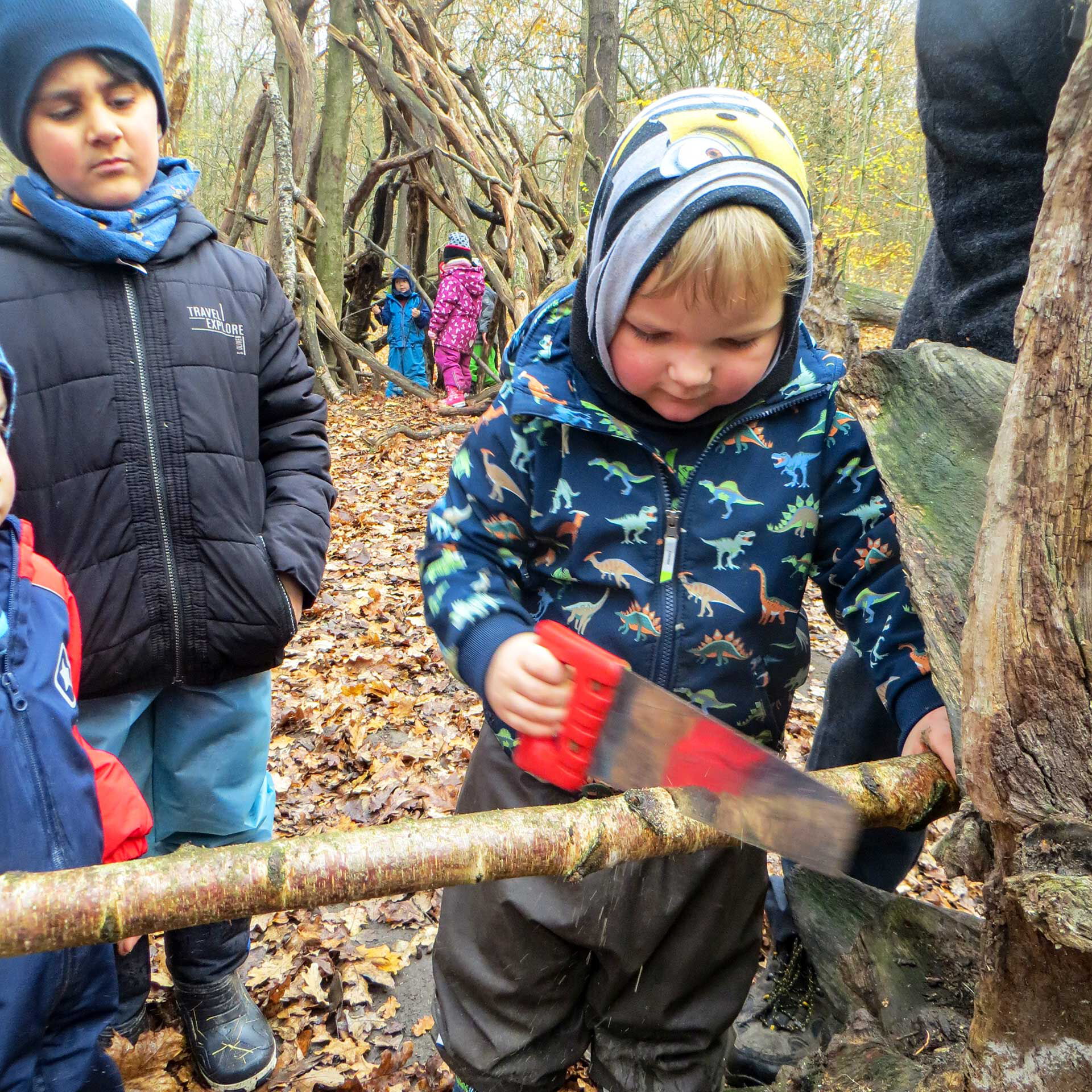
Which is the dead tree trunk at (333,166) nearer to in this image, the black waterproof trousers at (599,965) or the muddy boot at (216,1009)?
the muddy boot at (216,1009)

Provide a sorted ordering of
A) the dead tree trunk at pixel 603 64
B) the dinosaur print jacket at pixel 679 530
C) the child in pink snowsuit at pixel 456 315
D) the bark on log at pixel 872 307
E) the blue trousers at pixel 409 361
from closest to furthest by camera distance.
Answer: the dinosaur print jacket at pixel 679 530 → the bark on log at pixel 872 307 → the dead tree trunk at pixel 603 64 → the child in pink snowsuit at pixel 456 315 → the blue trousers at pixel 409 361

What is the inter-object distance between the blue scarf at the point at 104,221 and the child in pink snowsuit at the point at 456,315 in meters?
8.71

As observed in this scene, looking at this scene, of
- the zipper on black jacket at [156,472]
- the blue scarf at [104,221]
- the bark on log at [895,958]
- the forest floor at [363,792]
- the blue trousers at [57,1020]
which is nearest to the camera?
the blue trousers at [57,1020]

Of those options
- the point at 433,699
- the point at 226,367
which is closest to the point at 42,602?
the point at 226,367

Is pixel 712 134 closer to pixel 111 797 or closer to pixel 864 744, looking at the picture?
pixel 864 744

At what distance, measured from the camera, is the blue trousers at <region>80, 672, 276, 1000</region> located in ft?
6.82

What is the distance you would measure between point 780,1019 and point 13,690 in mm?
2096

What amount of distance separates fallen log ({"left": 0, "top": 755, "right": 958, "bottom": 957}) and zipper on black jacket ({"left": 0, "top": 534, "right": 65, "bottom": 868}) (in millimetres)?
568

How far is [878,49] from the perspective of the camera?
16.2m

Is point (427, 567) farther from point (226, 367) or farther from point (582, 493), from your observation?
point (226, 367)

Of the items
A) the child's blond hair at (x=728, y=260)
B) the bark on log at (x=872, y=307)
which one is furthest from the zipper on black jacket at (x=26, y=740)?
the bark on log at (x=872, y=307)

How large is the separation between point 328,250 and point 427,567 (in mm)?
9935

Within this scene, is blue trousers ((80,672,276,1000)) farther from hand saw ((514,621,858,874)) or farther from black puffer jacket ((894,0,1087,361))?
black puffer jacket ((894,0,1087,361))

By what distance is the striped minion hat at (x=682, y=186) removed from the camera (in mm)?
1358
